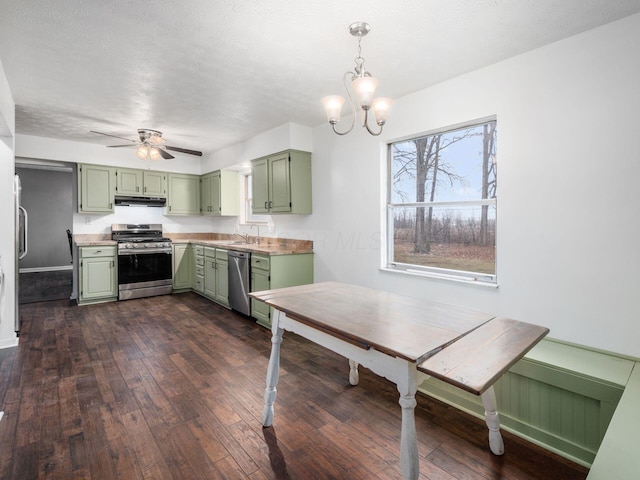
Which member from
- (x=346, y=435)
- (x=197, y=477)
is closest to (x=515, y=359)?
(x=346, y=435)

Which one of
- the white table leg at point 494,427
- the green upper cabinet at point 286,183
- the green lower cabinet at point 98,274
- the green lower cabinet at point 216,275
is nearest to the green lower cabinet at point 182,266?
the green lower cabinet at point 216,275

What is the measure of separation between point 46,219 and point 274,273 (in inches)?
279

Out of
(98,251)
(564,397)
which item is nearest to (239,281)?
(98,251)

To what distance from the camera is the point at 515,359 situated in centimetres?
129

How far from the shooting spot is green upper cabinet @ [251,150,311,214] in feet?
13.4

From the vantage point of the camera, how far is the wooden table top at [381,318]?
1386 mm

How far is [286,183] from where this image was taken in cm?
411

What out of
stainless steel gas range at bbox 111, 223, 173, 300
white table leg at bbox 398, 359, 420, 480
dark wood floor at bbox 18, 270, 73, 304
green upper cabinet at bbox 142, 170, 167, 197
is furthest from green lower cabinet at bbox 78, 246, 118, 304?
white table leg at bbox 398, 359, 420, 480

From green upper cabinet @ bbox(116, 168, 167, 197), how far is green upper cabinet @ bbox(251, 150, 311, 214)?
7.63ft

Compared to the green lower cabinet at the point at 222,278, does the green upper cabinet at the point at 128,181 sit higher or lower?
higher

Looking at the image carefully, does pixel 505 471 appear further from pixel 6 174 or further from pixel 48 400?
pixel 6 174

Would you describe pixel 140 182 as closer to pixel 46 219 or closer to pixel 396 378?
pixel 46 219

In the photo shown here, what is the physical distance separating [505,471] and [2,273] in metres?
4.27

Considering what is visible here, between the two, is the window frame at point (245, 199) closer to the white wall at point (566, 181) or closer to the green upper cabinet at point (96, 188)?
the green upper cabinet at point (96, 188)
